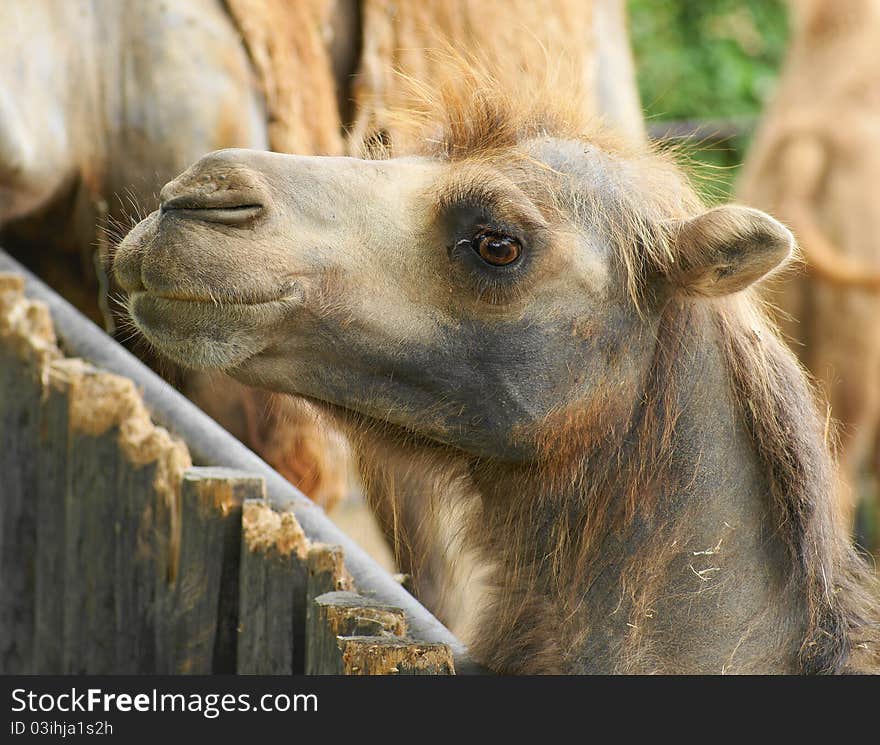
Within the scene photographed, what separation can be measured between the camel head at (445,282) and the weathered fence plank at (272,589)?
254 mm

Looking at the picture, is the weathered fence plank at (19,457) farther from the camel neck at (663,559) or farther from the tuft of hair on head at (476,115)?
the camel neck at (663,559)

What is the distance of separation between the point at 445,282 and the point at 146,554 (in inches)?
36.7

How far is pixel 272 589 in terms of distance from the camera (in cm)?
247

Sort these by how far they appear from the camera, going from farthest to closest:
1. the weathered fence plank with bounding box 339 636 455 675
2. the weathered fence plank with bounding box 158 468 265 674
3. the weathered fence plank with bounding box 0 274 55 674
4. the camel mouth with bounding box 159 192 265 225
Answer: the weathered fence plank with bounding box 0 274 55 674 < the weathered fence plank with bounding box 158 468 265 674 < the camel mouth with bounding box 159 192 265 225 < the weathered fence plank with bounding box 339 636 455 675

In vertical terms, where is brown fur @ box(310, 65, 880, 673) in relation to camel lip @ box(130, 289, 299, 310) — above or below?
below

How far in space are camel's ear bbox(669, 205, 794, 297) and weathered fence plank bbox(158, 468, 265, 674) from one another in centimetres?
89

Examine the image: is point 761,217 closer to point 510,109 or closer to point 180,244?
point 510,109

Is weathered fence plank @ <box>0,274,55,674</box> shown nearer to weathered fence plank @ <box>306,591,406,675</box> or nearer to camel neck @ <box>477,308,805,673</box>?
weathered fence plank @ <box>306,591,406,675</box>

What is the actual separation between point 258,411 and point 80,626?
1.27 metres

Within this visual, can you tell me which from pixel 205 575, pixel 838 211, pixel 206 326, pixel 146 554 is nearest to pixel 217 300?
pixel 206 326

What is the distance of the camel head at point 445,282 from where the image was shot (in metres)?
2.23

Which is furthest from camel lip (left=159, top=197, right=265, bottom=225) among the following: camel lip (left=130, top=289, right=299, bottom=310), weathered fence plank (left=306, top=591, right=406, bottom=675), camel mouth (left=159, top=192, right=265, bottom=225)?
weathered fence plank (left=306, top=591, right=406, bottom=675)

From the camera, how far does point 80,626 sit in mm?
2984

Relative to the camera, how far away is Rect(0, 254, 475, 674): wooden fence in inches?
92.0
